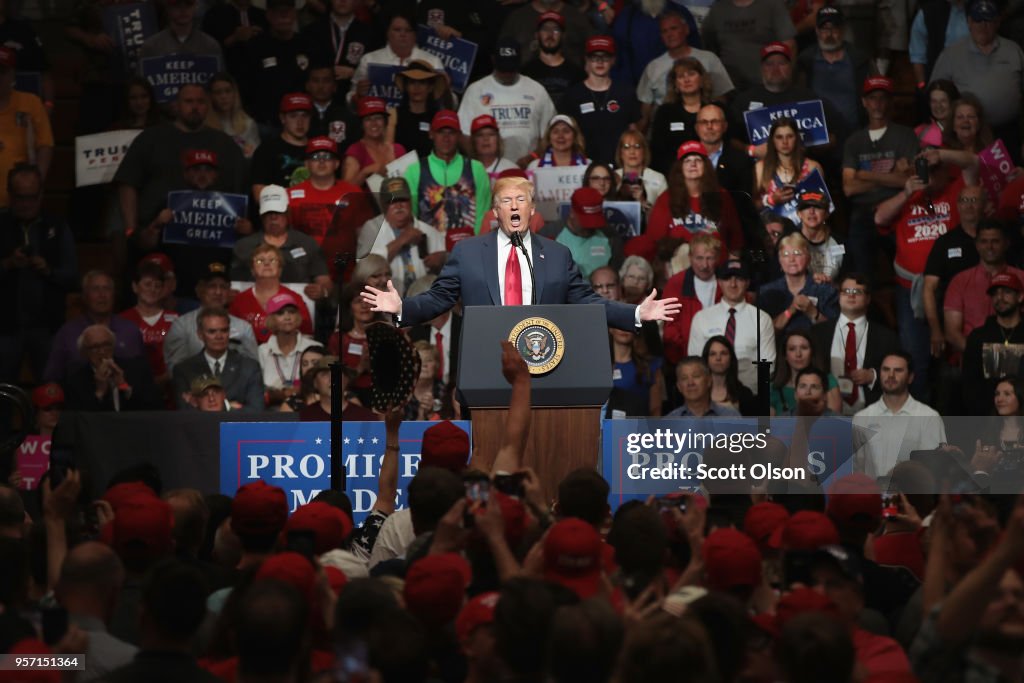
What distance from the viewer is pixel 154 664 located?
155 inches

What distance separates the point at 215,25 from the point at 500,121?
2702 millimetres

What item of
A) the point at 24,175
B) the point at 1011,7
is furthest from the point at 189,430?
the point at 1011,7

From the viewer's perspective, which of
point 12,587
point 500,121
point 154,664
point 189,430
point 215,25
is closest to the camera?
point 154,664

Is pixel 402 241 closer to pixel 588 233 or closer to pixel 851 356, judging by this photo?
pixel 588 233

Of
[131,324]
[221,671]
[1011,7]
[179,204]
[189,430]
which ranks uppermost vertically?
[1011,7]

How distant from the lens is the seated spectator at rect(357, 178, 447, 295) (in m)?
11.0

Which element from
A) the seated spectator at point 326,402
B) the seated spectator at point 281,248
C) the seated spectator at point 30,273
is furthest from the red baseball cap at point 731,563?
the seated spectator at point 30,273

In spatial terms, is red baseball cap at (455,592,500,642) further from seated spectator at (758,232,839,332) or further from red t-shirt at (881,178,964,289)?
red t-shirt at (881,178,964,289)

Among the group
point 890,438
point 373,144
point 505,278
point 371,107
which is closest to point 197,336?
point 373,144

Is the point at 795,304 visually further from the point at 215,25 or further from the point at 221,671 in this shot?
the point at 221,671

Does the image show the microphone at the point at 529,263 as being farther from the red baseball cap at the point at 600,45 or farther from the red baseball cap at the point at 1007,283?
the red baseball cap at the point at 600,45

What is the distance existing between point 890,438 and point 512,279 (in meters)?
2.55

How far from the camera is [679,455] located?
26.1ft

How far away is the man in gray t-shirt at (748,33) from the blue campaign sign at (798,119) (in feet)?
3.30
